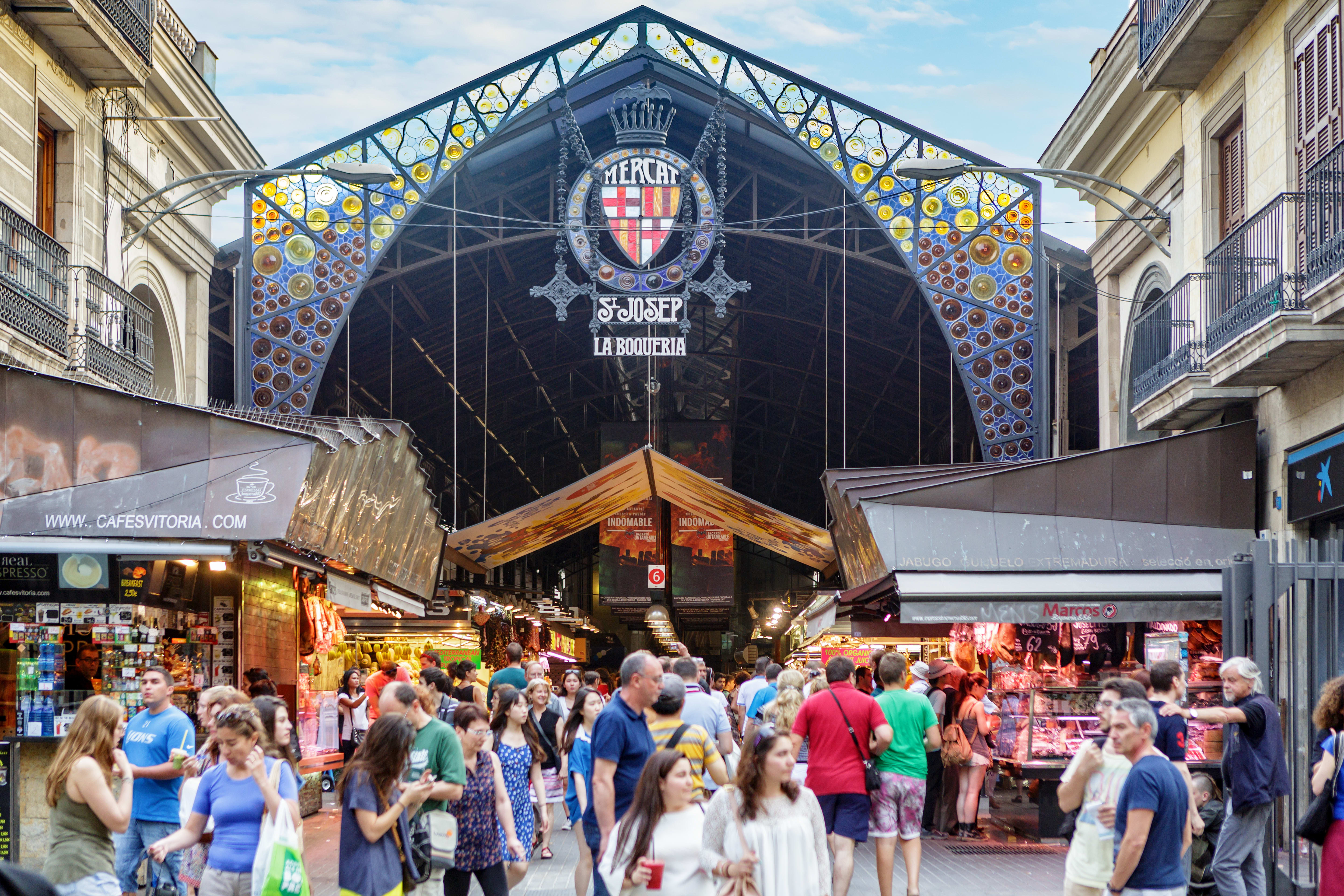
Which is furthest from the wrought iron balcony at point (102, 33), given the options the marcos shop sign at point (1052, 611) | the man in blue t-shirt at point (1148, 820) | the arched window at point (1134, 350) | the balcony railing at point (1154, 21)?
the man in blue t-shirt at point (1148, 820)

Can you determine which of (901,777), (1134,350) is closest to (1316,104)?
(1134,350)

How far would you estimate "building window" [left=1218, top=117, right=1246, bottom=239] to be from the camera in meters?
15.0

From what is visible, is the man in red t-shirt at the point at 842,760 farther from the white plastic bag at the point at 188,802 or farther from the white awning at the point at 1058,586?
the white awning at the point at 1058,586

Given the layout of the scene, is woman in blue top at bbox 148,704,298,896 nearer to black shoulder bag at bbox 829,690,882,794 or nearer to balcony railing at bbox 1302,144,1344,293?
black shoulder bag at bbox 829,690,882,794

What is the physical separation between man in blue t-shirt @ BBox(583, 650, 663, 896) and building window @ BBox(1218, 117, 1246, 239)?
381 inches

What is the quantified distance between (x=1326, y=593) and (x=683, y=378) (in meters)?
24.2

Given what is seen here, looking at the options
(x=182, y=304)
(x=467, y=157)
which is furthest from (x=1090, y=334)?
(x=182, y=304)

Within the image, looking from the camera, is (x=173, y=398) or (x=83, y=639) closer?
(x=83, y=639)

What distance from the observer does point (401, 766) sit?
6.47 metres

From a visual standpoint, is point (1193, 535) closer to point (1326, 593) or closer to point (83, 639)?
point (1326, 593)

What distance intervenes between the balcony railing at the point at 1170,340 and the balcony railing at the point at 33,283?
36.3ft

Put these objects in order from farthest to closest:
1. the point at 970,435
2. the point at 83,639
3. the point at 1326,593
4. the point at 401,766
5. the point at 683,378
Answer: the point at 683,378 → the point at 970,435 → the point at 83,639 → the point at 1326,593 → the point at 401,766

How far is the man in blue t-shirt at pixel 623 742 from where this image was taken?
23.9 ft

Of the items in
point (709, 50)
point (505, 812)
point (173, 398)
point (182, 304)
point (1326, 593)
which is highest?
point (709, 50)
